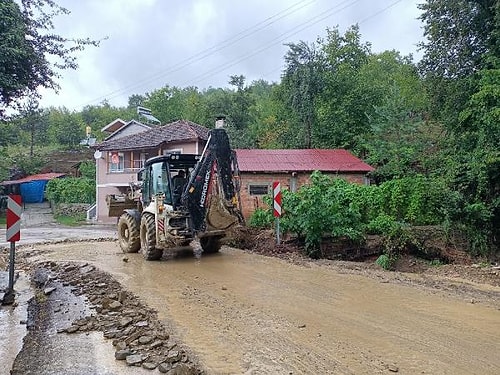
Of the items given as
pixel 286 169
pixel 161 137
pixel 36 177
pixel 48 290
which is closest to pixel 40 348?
pixel 48 290

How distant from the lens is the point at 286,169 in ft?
78.6

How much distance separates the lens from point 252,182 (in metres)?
23.7

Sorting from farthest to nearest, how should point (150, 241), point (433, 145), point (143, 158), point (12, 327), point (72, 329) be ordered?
point (143, 158) → point (433, 145) → point (150, 241) → point (12, 327) → point (72, 329)

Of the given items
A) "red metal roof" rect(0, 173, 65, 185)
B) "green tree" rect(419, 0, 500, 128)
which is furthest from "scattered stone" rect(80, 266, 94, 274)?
"red metal roof" rect(0, 173, 65, 185)

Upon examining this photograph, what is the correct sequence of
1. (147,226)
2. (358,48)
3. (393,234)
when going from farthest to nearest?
(358,48)
(393,234)
(147,226)

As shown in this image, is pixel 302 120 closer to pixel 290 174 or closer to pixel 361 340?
pixel 290 174

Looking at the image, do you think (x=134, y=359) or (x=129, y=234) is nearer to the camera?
(x=134, y=359)

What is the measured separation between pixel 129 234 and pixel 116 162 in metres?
23.1

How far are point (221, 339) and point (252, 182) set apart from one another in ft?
60.2

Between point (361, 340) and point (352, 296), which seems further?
point (352, 296)

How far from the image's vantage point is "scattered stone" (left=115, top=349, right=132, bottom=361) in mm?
5062

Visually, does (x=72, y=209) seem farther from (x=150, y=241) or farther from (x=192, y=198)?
(x=192, y=198)

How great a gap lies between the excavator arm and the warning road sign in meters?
3.71

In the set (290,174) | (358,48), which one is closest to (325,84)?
(358,48)
